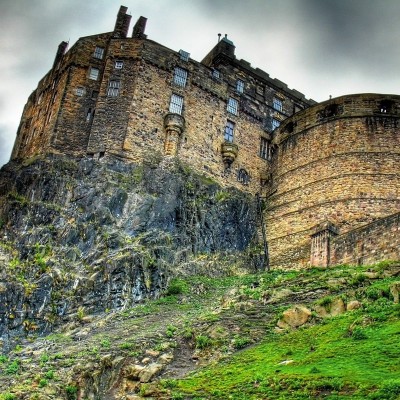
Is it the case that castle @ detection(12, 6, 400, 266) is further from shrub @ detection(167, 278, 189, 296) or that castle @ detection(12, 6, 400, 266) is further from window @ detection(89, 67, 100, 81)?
shrub @ detection(167, 278, 189, 296)

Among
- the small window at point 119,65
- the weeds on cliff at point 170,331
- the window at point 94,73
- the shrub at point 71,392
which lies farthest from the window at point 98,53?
the shrub at point 71,392

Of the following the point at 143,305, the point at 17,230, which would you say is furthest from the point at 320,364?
the point at 17,230

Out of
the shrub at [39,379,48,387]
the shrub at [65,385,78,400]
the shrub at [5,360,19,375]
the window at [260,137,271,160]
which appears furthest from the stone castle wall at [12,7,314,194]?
the shrub at [65,385,78,400]

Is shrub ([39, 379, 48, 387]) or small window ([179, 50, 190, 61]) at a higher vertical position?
small window ([179, 50, 190, 61])

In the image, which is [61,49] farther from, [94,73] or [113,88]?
[113,88]

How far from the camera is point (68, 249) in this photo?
32000 mm

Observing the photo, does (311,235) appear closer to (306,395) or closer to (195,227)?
(195,227)

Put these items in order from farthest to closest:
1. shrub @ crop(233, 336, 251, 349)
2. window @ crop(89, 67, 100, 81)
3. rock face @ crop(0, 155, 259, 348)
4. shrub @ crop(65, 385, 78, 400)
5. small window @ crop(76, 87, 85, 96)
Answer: window @ crop(89, 67, 100, 81) → small window @ crop(76, 87, 85, 96) → rock face @ crop(0, 155, 259, 348) → shrub @ crop(233, 336, 251, 349) → shrub @ crop(65, 385, 78, 400)

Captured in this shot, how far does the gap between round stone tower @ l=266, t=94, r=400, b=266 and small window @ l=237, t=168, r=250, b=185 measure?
191cm

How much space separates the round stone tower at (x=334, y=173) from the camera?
124ft

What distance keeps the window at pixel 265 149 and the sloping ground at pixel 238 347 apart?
16.2 metres

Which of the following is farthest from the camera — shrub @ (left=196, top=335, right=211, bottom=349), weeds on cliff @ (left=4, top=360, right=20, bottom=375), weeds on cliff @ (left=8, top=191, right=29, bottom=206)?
weeds on cliff @ (left=8, top=191, right=29, bottom=206)

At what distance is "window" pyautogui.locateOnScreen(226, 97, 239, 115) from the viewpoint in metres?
44.7

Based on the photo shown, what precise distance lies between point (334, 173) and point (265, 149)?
7.16 m
